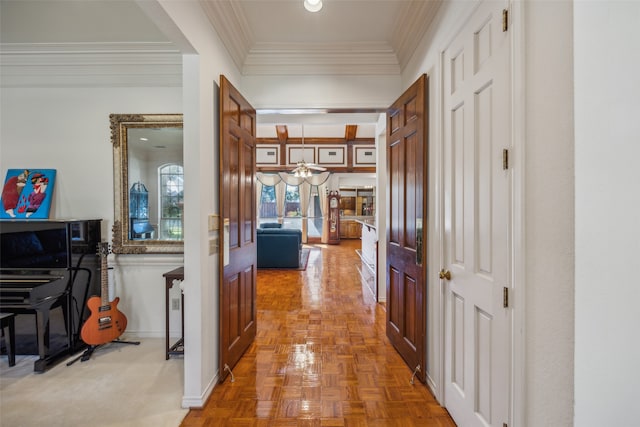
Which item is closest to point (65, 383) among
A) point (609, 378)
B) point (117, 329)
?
point (117, 329)

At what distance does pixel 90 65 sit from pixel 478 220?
365 centimetres

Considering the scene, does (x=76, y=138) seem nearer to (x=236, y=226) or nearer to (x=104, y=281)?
(x=104, y=281)

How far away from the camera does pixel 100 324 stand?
7.52ft

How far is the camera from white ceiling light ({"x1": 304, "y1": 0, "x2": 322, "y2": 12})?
1913mm

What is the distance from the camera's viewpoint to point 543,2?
94 cm

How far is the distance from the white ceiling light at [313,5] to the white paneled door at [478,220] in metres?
0.99

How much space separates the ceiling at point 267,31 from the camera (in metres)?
2.03

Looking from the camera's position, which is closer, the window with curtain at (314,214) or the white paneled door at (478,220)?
the white paneled door at (478,220)

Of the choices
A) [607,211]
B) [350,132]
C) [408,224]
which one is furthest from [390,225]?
[350,132]

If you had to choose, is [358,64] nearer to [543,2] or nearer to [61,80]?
[543,2]

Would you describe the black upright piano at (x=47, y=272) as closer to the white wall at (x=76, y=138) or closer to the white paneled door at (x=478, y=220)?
the white wall at (x=76, y=138)

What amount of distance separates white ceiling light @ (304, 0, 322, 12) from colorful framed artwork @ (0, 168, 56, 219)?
2886 millimetres

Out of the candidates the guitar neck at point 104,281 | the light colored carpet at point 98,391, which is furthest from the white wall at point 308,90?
the light colored carpet at point 98,391

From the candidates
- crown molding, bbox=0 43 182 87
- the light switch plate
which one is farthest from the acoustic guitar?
crown molding, bbox=0 43 182 87
